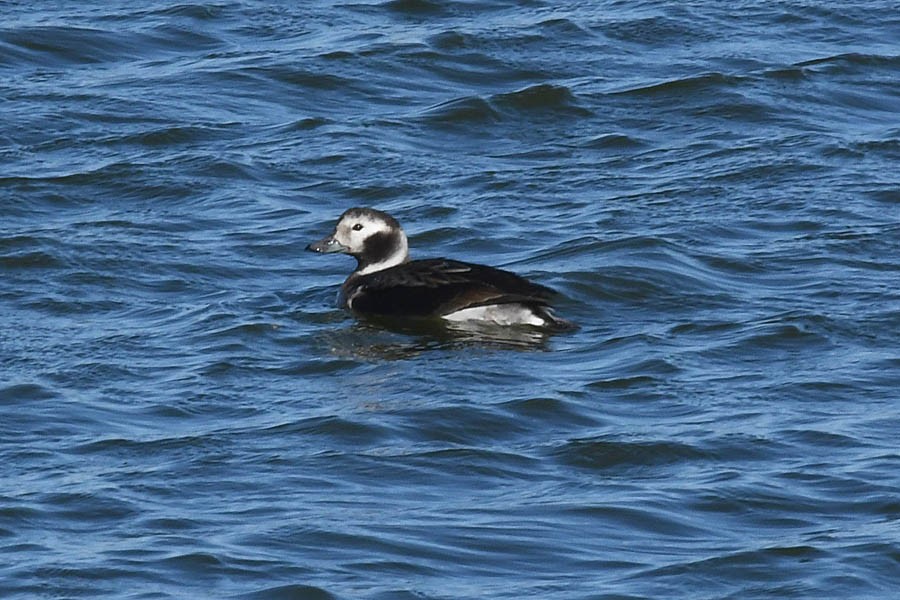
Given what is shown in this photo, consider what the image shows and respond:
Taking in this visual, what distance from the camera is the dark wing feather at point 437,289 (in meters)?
11.7

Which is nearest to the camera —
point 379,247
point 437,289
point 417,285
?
point 437,289

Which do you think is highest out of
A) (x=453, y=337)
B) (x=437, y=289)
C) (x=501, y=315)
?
(x=437, y=289)

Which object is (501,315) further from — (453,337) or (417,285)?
(417,285)

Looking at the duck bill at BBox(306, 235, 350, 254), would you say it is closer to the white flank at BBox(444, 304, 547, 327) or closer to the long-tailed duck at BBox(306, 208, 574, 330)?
the long-tailed duck at BBox(306, 208, 574, 330)

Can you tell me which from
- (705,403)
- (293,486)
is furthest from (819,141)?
(293,486)

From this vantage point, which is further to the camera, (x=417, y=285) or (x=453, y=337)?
(x=417, y=285)

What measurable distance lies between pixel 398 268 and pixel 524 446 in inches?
113

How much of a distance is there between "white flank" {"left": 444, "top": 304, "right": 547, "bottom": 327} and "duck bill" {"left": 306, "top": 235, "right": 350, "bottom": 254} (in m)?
1.19

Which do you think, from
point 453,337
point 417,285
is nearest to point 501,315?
point 453,337

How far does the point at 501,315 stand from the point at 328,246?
1.53 meters

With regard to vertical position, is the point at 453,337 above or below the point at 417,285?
below

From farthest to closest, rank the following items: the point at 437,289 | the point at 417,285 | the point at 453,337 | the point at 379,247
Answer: the point at 379,247 → the point at 417,285 → the point at 437,289 → the point at 453,337

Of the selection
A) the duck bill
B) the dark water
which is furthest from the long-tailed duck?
the dark water

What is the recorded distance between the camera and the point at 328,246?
1309 cm
